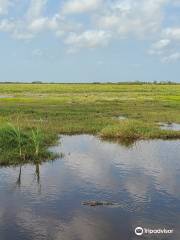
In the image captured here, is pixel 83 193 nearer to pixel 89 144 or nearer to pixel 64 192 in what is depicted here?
pixel 64 192

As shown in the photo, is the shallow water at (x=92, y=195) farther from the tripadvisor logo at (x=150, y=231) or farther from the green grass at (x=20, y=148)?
the green grass at (x=20, y=148)

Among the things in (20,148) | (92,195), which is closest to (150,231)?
(92,195)

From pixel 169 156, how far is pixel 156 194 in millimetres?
6728

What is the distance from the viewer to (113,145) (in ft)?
78.9

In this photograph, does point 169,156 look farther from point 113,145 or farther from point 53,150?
point 53,150

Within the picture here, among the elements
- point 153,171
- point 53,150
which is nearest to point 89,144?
point 53,150

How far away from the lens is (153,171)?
1811 cm

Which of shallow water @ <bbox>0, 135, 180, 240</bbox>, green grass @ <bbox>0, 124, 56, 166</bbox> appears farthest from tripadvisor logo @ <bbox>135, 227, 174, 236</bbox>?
green grass @ <bbox>0, 124, 56, 166</bbox>

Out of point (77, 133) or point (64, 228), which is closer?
point (64, 228)

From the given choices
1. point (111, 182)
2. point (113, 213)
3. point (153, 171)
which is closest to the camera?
point (113, 213)

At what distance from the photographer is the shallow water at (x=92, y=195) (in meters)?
11.8

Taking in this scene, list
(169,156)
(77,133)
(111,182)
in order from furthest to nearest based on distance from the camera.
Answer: (77,133)
(169,156)
(111,182)

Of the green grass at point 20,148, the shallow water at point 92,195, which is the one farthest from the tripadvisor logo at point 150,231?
the green grass at point 20,148

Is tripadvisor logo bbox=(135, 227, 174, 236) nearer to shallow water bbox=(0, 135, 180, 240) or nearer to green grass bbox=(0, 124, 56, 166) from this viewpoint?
shallow water bbox=(0, 135, 180, 240)
